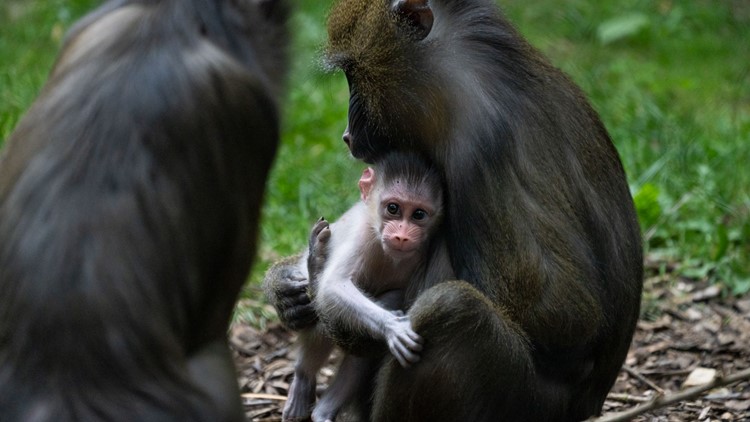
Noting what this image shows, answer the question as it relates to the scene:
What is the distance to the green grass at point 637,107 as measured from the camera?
7.13 m

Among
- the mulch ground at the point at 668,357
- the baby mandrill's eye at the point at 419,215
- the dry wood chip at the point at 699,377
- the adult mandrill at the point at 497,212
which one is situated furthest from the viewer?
the dry wood chip at the point at 699,377

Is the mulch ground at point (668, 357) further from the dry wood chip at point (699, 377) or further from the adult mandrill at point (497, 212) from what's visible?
the adult mandrill at point (497, 212)

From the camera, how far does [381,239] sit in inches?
179

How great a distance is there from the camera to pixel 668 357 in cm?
605

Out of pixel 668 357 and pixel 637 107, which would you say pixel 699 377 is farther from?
pixel 637 107

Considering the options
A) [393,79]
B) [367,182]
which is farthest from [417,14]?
[367,182]

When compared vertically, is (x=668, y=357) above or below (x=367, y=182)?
below

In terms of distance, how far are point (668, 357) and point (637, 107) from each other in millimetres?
3449

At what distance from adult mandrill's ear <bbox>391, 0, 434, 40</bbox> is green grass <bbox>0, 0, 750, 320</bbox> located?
1.42 feet

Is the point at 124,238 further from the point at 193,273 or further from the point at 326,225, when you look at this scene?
the point at 326,225

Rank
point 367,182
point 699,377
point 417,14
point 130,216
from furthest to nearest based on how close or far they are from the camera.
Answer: point 699,377 < point 367,182 < point 417,14 < point 130,216

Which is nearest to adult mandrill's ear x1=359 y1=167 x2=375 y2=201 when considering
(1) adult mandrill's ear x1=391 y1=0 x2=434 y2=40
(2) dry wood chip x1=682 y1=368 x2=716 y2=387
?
(1) adult mandrill's ear x1=391 y1=0 x2=434 y2=40

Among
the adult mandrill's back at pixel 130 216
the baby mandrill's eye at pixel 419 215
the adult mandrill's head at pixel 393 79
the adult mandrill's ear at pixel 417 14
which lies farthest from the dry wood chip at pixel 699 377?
the adult mandrill's back at pixel 130 216

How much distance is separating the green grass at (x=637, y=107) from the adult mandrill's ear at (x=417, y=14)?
1.42 feet
